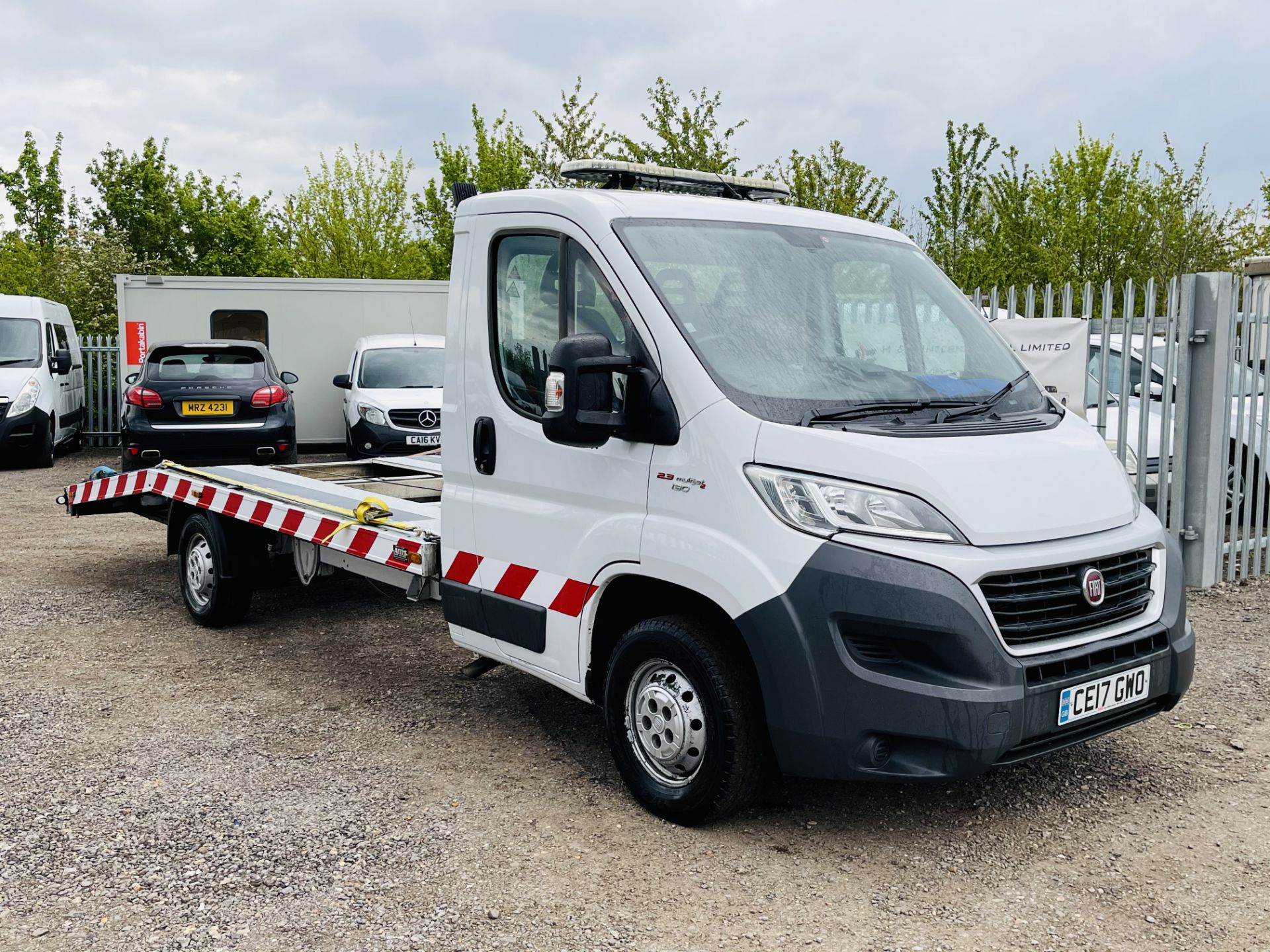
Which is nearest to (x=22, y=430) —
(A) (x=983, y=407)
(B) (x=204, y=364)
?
(B) (x=204, y=364)

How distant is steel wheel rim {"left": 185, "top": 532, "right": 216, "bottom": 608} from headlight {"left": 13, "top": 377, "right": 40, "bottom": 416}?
406 inches

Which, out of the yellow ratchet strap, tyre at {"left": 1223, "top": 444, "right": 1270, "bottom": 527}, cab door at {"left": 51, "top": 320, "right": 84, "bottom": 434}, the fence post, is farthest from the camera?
cab door at {"left": 51, "top": 320, "right": 84, "bottom": 434}

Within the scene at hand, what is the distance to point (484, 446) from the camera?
457 cm

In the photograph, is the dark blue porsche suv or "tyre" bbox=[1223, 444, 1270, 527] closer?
"tyre" bbox=[1223, 444, 1270, 527]

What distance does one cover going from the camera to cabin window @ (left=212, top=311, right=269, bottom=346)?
57.4 ft

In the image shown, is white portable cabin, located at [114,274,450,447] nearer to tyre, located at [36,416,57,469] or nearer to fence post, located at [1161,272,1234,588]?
tyre, located at [36,416,57,469]

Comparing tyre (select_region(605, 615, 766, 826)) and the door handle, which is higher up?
the door handle

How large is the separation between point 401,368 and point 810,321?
11146 millimetres

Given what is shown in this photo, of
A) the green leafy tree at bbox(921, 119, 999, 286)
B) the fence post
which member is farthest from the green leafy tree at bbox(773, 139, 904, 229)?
the fence post

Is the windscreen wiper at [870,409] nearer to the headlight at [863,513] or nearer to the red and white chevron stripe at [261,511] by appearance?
the headlight at [863,513]

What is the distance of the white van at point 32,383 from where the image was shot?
1575 centimetres

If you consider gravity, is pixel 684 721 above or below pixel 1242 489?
below

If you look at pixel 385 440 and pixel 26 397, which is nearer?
pixel 385 440

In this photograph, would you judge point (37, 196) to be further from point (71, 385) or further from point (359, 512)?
point (359, 512)
